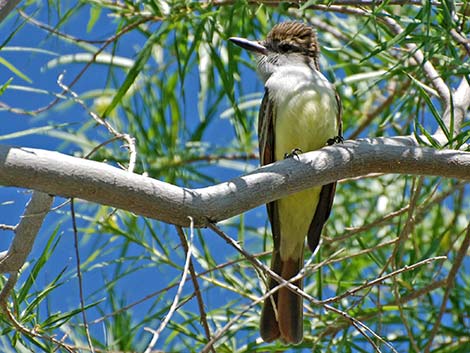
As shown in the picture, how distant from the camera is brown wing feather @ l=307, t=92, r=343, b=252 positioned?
3.22m

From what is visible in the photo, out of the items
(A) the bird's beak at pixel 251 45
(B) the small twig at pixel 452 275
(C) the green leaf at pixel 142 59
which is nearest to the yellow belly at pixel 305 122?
(A) the bird's beak at pixel 251 45

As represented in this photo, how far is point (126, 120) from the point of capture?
3814mm

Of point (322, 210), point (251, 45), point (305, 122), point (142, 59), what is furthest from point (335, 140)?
point (142, 59)

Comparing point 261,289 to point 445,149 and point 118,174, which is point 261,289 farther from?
point 118,174

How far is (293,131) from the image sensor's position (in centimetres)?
312

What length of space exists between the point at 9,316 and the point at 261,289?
1.36 m

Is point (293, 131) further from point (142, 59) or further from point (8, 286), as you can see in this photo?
point (8, 286)

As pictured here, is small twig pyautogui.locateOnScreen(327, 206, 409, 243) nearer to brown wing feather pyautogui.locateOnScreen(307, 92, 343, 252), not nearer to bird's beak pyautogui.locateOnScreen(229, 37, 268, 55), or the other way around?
brown wing feather pyautogui.locateOnScreen(307, 92, 343, 252)

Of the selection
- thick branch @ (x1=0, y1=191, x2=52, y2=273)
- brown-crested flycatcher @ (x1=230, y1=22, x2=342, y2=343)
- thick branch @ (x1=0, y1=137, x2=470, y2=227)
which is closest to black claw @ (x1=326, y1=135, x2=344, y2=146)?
brown-crested flycatcher @ (x1=230, y1=22, x2=342, y2=343)

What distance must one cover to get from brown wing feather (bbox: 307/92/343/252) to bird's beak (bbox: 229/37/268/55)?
0.38m

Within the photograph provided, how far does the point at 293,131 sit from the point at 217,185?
3.93 feet

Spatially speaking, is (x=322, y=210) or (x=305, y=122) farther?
(x=322, y=210)

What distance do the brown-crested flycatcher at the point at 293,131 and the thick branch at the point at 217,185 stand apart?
2.79ft

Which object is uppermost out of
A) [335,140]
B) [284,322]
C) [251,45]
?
[251,45]
